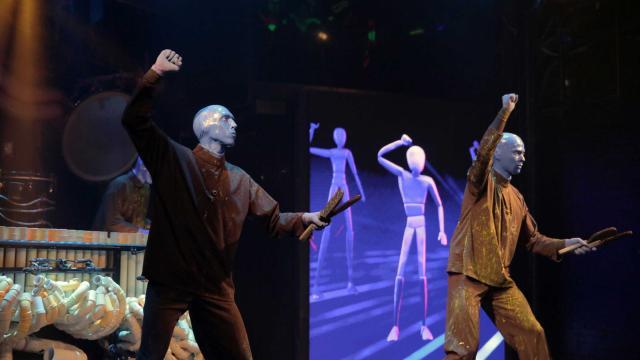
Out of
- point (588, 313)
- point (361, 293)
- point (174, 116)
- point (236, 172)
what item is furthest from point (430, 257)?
point (236, 172)

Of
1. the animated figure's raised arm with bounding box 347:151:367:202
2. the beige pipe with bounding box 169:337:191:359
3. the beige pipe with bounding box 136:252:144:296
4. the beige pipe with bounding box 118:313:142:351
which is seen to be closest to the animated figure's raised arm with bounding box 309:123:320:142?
the animated figure's raised arm with bounding box 347:151:367:202

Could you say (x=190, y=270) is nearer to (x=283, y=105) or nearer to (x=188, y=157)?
(x=188, y=157)

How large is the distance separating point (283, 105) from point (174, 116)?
3.73ft

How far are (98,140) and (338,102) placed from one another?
242 cm

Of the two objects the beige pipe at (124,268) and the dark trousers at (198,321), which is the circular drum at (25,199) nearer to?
the beige pipe at (124,268)

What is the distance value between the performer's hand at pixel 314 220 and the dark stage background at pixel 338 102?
2.51 meters

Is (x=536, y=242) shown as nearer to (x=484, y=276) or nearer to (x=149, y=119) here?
(x=484, y=276)

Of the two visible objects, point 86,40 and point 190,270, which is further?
point 86,40

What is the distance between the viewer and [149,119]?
4.56 metres

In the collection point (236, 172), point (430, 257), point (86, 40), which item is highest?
point (86, 40)

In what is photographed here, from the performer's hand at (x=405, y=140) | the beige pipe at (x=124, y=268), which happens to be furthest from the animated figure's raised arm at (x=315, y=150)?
the beige pipe at (x=124, y=268)

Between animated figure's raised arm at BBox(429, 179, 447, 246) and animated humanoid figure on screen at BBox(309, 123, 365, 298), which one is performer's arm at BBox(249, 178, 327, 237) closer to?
animated humanoid figure on screen at BBox(309, 123, 365, 298)

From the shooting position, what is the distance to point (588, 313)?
8094mm

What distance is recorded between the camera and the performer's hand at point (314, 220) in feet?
15.9
